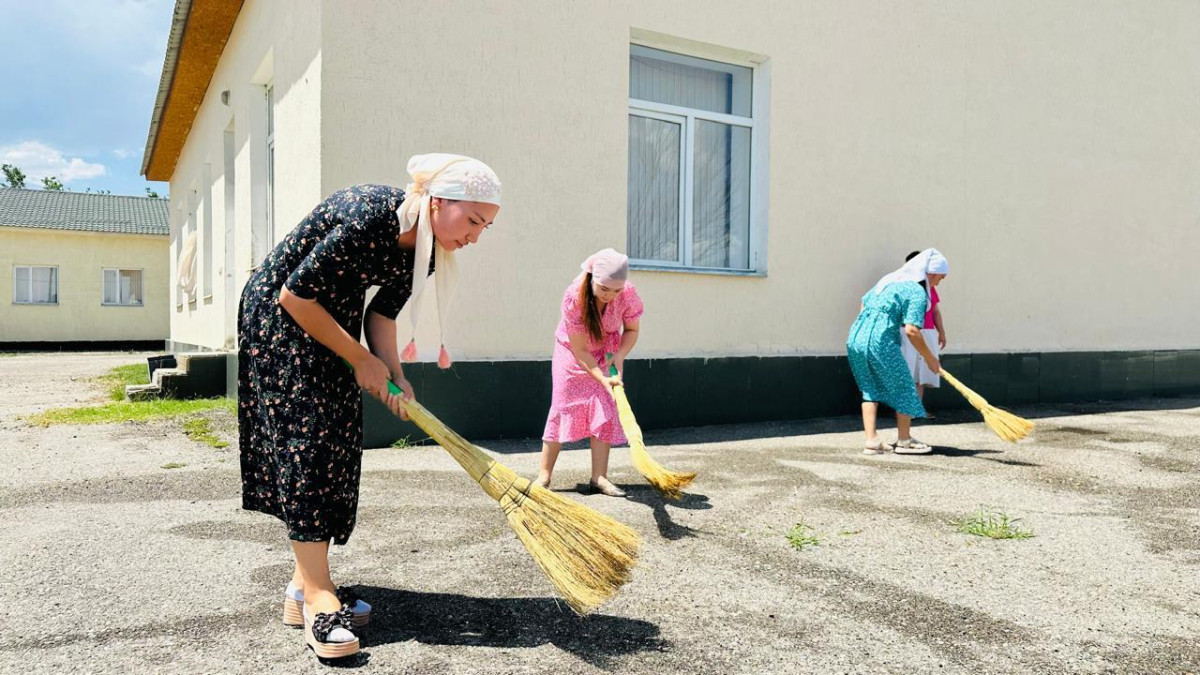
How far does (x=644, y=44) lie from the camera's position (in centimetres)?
704

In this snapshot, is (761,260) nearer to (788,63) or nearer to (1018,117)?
(788,63)

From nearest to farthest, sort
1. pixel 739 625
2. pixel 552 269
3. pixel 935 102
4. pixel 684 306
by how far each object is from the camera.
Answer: pixel 739 625
pixel 552 269
pixel 684 306
pixel 935 102

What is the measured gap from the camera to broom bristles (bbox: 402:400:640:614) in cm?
260

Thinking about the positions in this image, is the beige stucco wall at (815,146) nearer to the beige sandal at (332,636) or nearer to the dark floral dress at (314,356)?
the dark floral dress at (314,356)

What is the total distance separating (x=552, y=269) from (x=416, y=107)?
1563mm

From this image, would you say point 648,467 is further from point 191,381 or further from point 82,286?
point 82,286

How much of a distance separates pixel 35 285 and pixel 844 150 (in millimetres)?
25664

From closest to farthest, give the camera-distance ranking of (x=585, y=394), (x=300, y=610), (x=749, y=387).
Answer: (x=300, y=610) < (x=585, y=394) < (x=749, y=387)

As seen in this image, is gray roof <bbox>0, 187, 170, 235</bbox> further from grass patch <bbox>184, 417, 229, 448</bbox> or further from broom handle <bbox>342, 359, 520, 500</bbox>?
broom handle <bbox>342, 359, 520, 500</bbox>

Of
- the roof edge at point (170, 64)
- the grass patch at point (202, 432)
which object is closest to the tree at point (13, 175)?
the roof edge at point (170, 64)

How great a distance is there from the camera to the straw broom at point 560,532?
2.60 m

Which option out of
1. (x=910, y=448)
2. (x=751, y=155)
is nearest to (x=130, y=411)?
(x=751, y=155)

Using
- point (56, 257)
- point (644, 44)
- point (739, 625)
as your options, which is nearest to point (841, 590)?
point (739, 625)

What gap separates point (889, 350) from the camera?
5973 millimetres
